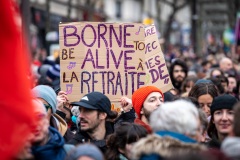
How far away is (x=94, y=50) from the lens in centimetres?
920

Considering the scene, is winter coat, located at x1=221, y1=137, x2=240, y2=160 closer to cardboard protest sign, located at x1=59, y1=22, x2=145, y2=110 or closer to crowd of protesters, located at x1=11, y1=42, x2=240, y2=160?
crowd of protesters, located at x1=11, y1=42, x2=240, y2=160

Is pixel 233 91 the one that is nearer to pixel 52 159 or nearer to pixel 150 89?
pixel 150 89

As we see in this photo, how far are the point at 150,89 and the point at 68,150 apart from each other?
6.43ft

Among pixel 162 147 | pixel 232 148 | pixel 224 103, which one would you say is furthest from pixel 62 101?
pixel 232 148

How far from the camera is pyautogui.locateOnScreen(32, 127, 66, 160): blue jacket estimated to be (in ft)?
18.8

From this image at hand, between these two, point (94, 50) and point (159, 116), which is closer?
point (159, 116)

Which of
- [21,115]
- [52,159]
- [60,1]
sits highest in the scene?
[60,1]

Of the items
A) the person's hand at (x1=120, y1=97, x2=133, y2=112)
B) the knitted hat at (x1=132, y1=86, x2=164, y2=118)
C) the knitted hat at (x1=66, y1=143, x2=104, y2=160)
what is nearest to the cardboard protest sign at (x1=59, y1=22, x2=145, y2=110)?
the person's hand at (x1=120, y1=97, x2=133, y2=112)

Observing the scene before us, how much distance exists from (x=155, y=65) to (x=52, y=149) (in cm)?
410

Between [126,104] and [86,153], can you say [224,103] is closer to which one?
[126,104]

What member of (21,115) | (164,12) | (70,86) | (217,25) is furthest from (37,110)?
(217,25)

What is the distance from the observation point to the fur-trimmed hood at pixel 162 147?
5.00m

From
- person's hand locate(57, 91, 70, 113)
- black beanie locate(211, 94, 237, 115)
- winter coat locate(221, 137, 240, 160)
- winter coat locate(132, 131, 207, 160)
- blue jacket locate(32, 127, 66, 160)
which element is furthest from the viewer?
person's hand locate(57, 91, 70, 113)

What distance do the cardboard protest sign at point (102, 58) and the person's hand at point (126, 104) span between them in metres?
0.25
